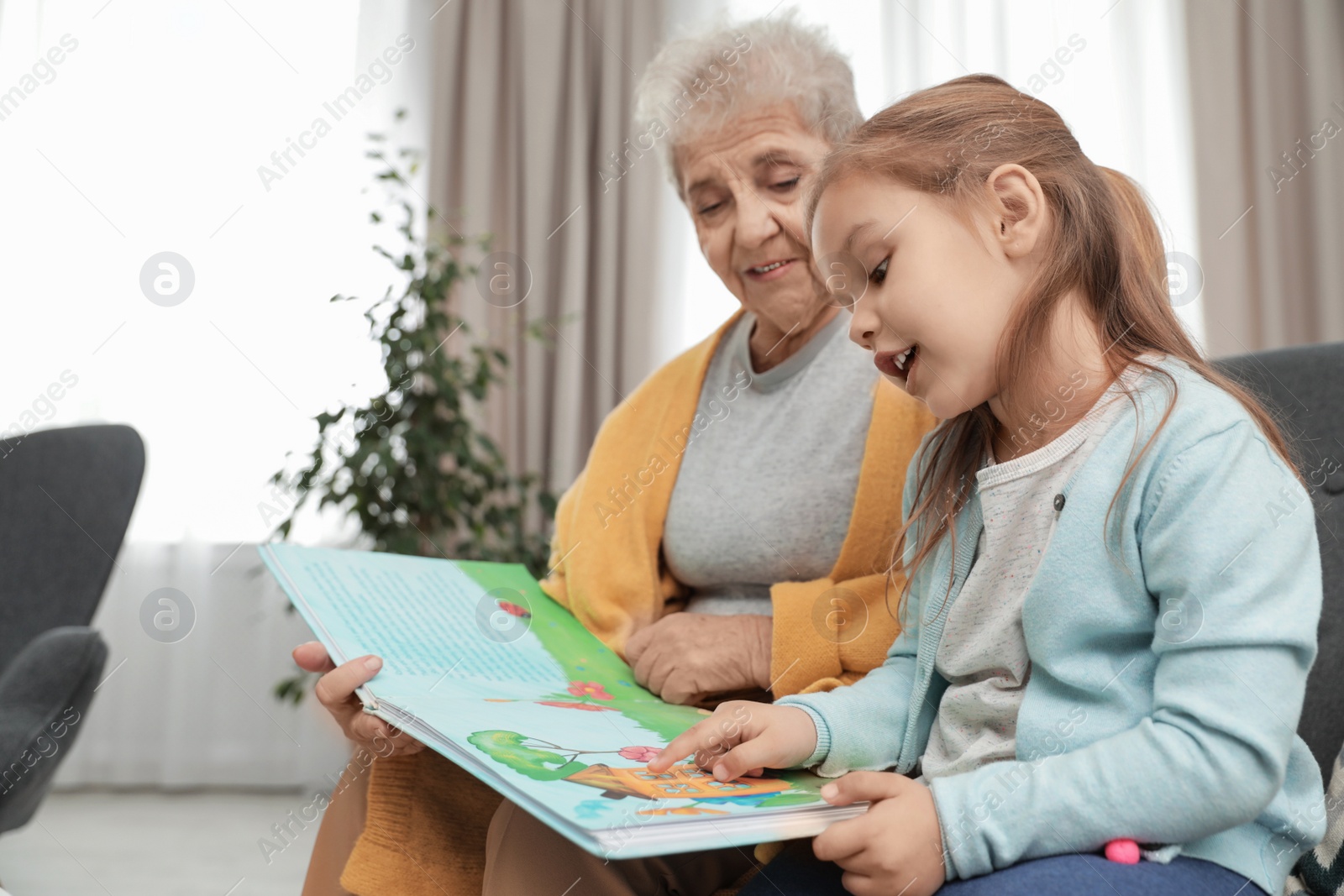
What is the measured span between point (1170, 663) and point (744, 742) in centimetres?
27

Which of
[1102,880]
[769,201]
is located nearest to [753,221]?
[769,201]

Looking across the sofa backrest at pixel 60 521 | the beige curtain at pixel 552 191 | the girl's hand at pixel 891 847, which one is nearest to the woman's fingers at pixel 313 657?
the girl's hand at pixel 891 847

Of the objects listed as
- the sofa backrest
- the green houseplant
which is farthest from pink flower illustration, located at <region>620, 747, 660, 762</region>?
the green houseplant

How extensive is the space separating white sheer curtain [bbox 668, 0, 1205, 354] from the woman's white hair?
1.86 meters

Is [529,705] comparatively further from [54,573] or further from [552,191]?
[552,191]

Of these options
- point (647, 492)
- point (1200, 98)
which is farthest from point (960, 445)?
point (1200, 98)

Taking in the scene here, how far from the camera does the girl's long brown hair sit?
0.70 metres

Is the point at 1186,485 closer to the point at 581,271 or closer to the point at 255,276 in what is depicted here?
the point at 581,271

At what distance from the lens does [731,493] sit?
111 cm

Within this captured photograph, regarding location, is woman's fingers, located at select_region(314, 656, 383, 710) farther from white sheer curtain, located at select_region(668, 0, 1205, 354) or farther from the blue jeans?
white sheer curtain, located at select_region(668, 0, 1205, 354)

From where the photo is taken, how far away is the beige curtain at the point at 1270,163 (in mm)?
2869

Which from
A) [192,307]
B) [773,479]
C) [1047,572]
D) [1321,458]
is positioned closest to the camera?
[1047,572]

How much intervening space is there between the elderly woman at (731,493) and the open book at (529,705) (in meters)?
0.05

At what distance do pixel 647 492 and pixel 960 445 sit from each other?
45 centimetres
